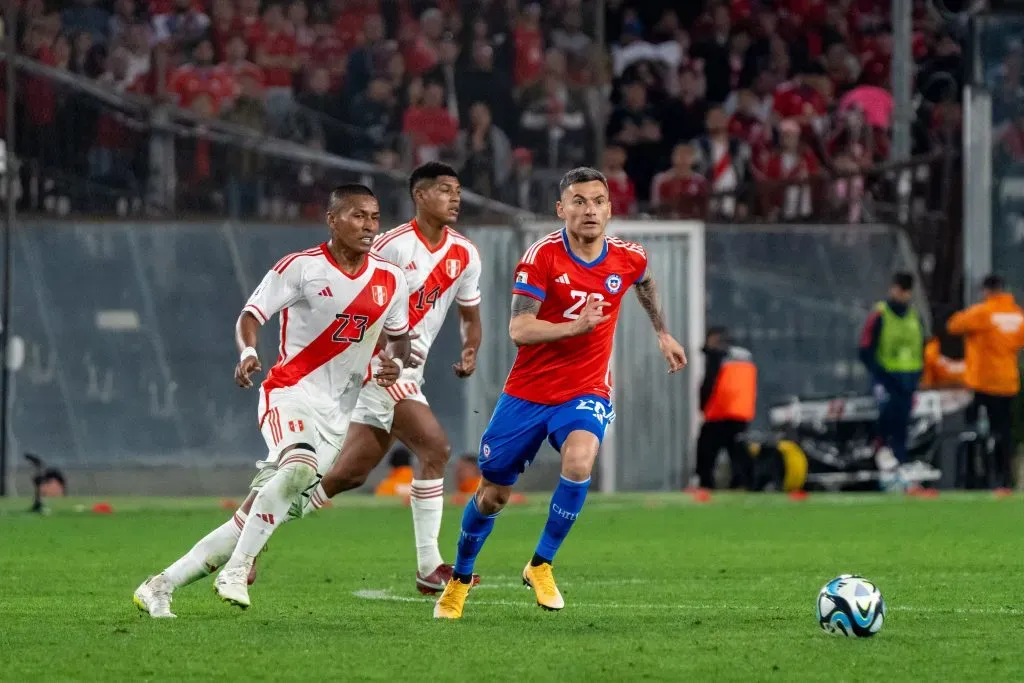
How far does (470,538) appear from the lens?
924 cm

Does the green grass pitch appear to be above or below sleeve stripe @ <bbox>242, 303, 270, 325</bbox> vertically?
below

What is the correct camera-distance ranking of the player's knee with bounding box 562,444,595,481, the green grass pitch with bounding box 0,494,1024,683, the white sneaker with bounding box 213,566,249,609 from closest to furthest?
the green grass pitch with bounding box 0,494,1024,683 < the white sneaker with bounding box 213,566,249,609 < the player's knee with bounding box 562,444,595,481

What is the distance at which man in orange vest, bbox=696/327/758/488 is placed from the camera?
20375mm

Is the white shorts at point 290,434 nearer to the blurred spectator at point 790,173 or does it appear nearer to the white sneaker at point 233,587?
the white sneaker at point 233,587

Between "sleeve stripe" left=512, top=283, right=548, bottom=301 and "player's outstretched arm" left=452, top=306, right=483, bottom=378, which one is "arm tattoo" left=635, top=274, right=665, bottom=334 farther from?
"player's outstretched arm" left=452, top=306, right=483, bottom=378

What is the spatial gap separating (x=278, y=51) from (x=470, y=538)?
39.7 feet

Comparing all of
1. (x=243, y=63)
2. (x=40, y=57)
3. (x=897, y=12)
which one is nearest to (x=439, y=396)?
(x=243, y=63)

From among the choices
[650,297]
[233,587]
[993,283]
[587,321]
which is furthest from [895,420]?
[233,587]

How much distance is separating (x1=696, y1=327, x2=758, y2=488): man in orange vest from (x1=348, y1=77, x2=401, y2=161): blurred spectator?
393cm

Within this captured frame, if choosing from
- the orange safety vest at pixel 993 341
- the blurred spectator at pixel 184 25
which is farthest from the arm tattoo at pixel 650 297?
the blurred spectator at pixel 184 25

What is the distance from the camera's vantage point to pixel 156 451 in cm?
2030

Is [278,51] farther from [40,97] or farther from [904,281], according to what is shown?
[904,281]

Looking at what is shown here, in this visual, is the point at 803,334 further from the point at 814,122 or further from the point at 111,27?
the point at 111,27

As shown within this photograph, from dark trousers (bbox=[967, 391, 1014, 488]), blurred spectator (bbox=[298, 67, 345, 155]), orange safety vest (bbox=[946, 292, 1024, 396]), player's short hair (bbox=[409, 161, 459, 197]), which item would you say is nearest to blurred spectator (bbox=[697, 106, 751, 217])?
orange safety vest (bbox=[946, 292, 1024, 396])
